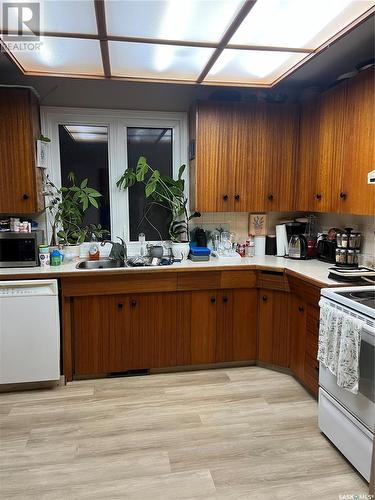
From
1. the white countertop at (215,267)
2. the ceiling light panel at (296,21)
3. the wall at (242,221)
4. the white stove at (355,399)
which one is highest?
the ceiling light panel at (296,21)

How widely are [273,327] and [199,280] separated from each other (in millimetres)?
749

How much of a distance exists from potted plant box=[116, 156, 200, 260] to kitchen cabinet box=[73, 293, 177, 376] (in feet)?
1.97

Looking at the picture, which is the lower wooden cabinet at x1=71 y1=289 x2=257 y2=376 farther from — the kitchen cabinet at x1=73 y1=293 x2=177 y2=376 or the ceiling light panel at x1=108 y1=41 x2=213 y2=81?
the ceiling light panel at x1=108 y1=41 x2=213 y2=81

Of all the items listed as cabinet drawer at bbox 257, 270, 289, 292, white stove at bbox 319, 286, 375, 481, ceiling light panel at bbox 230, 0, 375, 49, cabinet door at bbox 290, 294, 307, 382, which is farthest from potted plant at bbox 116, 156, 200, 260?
white stove at bbox 319, 286, 375, 481

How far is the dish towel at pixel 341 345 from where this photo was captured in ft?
Result: 5.94

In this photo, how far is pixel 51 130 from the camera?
3252mm

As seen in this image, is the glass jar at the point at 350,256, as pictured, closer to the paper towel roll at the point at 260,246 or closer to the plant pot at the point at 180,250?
the paper towel roll at the point at 260,246

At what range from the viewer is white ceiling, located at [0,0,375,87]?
1748 mm

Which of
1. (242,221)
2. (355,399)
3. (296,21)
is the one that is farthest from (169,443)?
(296,21)

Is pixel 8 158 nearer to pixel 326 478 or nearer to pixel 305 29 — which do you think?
pixel 305 29

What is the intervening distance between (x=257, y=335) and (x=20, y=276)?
77.4 inches

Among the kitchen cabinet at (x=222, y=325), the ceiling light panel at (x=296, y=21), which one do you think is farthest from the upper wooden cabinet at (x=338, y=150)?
the kitchen cabinet at (x=222, y=325)

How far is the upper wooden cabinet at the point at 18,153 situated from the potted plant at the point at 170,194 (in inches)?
31.5

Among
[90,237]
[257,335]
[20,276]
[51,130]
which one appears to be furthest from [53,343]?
[51,130]
